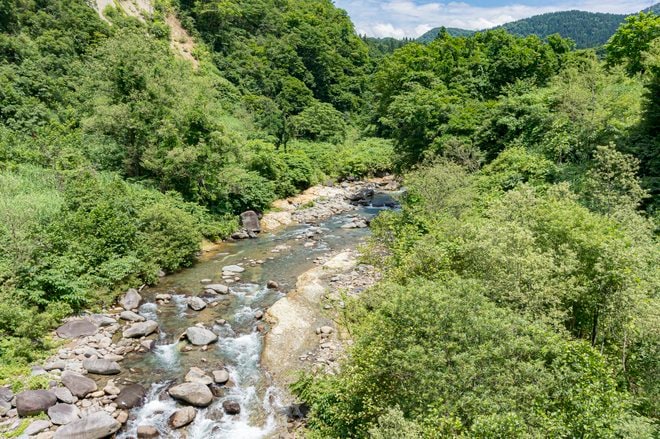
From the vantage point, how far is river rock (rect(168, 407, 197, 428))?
43.8ft

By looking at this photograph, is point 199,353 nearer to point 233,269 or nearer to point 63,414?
point 63,414

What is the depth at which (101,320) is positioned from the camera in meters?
18.9

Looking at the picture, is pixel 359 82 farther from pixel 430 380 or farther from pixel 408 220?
pixel 430 380

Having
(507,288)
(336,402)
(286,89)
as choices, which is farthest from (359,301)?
(286,89)

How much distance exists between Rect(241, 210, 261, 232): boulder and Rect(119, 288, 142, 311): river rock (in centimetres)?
1240

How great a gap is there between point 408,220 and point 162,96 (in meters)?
20.9

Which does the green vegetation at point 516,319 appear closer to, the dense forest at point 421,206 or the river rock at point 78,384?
the dense forest at point 421,206

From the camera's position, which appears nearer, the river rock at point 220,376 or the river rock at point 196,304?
the river rock at point 220,376

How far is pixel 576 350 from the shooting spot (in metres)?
8.66

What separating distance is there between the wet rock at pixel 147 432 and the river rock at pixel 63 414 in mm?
2173

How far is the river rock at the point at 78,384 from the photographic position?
14.2 m

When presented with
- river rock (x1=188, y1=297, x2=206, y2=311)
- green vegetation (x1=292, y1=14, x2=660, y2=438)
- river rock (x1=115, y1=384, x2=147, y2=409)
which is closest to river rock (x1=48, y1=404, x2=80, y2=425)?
river rock (x1=115, y1=384, x2=147, y2=409)

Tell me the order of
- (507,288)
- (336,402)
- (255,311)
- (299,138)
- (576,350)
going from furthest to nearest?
(299,138), (255,311), (336,402), (507,288), (576,350)

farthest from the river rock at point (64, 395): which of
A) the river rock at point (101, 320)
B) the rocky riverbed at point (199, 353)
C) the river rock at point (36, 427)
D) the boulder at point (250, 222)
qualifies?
the boulder at point (250, 222)
